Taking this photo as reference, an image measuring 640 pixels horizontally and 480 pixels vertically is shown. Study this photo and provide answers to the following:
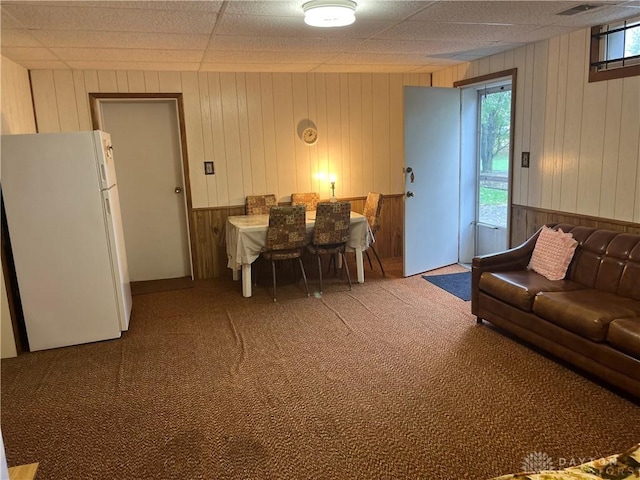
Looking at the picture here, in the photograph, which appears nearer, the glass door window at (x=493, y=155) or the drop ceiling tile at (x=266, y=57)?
the drop ceiling tile at (x=266, y=57)

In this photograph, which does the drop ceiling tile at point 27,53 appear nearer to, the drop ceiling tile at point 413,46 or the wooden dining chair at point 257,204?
the wooden dining chair at point 257,204

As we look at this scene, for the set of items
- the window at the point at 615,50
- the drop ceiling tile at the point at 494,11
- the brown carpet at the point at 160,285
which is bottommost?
the brown carpet at the point at 160,285

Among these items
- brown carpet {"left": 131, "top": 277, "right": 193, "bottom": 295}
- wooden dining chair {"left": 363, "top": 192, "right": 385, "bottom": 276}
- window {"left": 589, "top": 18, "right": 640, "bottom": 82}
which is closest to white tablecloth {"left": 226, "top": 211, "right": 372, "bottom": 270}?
wooden dining chair {"left": 363, "top": 192, "right": 385, "bottom": 276}

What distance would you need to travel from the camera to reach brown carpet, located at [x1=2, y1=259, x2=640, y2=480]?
7.39 ft

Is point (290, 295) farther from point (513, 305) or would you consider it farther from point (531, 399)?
point (531, 399)

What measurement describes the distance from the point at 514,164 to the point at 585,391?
242 centimetres

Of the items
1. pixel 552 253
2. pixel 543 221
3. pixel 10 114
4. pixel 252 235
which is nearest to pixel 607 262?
pixel 552 253

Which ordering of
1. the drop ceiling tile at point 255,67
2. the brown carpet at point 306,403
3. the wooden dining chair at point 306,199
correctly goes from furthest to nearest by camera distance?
the wooden dining chair at point 306,199
the drop ceiling tile at point 255,67
the brown carpet at point 306,403

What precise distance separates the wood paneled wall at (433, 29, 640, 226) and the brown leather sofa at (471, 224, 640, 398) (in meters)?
0.37

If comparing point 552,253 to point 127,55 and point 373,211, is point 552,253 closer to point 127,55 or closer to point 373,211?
point 373,211

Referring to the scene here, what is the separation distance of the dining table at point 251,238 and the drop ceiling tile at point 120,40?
1652 mm

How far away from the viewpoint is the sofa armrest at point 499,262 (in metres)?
3.70

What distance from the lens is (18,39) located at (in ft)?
11.2

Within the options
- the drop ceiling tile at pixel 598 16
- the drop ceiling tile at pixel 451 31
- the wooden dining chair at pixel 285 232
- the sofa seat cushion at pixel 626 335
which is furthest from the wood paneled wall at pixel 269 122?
the sofa seat cushion at pixel 626 335
